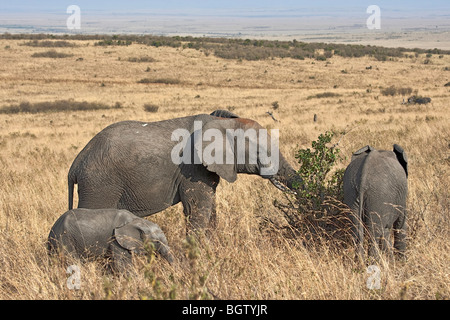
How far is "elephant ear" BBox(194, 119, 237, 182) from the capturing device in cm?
587

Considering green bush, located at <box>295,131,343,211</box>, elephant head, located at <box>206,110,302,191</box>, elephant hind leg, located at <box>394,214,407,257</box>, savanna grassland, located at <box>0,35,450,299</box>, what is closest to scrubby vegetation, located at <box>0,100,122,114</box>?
savanna grassland, located at <box>0,35,450,299</box>

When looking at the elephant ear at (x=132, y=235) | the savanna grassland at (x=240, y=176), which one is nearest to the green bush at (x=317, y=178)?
the savanna grassland at (x=240, y=176)

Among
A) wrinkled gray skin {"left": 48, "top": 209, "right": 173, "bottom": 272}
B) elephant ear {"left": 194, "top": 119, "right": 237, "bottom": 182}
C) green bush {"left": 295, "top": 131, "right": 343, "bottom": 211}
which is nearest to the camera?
wrinkled gray skin {"left": 48, "top": 209, "right": 173, "bottom": 272}

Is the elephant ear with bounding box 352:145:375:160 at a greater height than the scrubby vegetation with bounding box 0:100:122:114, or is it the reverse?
the elephant ear with bounding box 352:145:375:160

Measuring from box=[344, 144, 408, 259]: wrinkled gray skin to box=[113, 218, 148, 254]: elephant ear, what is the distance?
214 cm

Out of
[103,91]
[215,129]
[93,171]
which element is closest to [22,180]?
[93,171]

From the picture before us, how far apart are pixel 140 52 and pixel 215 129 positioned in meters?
57.1

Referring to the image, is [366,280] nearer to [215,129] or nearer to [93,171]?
[215,129]

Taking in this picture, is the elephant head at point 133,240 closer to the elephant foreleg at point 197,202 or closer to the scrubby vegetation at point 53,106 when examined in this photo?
the elephant foreleg at point 197,202

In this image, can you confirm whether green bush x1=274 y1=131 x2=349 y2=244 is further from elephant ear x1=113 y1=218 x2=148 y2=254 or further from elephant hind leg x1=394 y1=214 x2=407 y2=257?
elephant ear x1=113 y1=218 x2=148 y2=254

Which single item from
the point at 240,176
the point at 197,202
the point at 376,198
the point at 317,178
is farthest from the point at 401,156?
the point at 240,176

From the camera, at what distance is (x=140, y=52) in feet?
200

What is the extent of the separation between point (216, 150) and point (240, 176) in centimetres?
395

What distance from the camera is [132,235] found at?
18.2 feet
